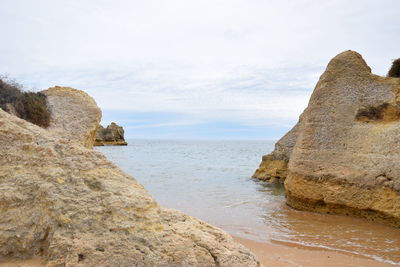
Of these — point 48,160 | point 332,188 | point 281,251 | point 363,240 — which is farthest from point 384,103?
point 48,160

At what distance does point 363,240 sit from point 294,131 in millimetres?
8589

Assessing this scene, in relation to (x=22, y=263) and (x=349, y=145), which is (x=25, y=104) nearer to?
(x=22, y=263)

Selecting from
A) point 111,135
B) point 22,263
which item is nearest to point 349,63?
point 22,263

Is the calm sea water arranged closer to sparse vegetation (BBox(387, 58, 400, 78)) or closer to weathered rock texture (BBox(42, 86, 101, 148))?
weathered rock texture (BBox(42, 86, 101, 148))

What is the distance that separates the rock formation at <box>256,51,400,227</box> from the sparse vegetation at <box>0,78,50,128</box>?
5.92 m

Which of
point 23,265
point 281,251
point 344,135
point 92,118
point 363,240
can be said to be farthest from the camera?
point 344,135

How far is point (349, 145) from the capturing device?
26.8ft

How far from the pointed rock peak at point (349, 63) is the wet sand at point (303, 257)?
505 centimetres

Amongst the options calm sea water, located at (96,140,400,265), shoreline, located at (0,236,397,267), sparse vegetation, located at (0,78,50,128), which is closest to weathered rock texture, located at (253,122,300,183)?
calm sea water, located at (96,140,400,265)

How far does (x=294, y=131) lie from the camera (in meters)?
14.5

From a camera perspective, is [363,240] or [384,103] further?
[384,103]

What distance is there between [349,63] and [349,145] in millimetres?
2151

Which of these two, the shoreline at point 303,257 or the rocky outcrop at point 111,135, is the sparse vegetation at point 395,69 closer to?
the shoreline at point 303,257

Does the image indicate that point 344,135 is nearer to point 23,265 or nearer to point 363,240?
point 363,240
